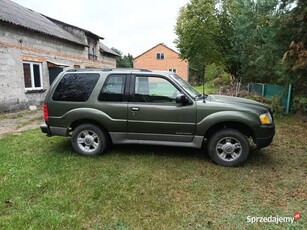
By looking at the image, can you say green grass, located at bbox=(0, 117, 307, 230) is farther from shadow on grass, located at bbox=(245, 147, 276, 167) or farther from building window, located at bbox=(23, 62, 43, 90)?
building window, located at bbox=(23, 62, 43, 90)

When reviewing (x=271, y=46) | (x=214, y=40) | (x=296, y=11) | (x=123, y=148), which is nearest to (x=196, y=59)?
(x=214, y=40)

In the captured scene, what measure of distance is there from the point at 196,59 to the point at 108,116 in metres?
25.0

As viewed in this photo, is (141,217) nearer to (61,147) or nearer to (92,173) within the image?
(92,173)

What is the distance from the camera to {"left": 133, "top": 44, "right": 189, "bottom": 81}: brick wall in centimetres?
4500

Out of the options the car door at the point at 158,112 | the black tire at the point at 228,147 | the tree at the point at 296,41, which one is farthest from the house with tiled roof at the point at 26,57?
the tree at the point at 296,41

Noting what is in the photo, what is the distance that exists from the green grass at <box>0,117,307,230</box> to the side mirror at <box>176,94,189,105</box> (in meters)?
1.26

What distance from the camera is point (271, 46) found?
10.4 meters

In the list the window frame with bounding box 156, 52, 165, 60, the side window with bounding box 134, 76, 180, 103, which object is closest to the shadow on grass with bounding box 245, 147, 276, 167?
the side window with bounding box 134, 76, 180, 103

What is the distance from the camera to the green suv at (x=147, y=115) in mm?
5180

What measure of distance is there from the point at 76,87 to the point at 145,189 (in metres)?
2.85

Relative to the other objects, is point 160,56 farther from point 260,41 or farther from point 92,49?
point 260,41

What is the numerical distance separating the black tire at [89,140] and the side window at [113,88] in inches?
28.2

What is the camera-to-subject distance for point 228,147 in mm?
5207

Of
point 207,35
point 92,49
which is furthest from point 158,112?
point 207,35
